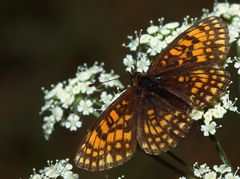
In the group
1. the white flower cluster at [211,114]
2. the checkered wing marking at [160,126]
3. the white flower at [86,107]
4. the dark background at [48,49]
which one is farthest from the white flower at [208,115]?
the dark background at [48,49]

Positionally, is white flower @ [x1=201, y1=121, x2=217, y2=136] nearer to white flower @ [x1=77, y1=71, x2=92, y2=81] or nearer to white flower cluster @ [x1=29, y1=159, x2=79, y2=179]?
white flower cluster @ [x1=29, y1=159, x2=79, y2=179]

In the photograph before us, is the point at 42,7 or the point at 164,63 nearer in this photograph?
the point at 164,63

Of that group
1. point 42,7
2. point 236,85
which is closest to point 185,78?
point 236,85

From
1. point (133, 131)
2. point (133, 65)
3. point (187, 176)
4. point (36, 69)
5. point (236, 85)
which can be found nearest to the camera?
point (133, 131)

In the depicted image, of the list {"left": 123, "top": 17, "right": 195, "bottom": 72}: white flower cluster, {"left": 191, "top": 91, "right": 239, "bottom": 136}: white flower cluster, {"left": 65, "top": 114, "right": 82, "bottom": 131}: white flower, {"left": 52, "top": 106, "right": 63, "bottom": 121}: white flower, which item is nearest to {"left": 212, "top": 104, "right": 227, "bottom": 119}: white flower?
{"left": 191, "top": 91, "right": 239, "bottom": 136}: white flower cluster

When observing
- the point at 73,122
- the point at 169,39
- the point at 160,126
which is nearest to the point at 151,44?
the point at 169,39

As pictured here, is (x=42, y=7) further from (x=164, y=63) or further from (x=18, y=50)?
(x=164, y=63)

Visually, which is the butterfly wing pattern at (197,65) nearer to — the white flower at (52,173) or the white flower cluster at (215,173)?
the white flower cluster at (215,173)
